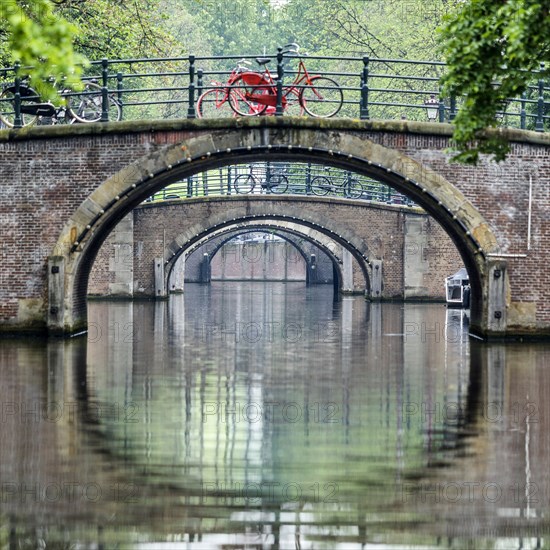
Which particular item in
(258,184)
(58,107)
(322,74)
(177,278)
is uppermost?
(322,74)

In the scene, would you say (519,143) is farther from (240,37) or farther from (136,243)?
(240,37)

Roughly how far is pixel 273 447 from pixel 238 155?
10634 millimetres

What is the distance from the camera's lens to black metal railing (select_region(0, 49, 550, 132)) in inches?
695

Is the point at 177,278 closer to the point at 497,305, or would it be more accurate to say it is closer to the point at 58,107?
the point at 58,107

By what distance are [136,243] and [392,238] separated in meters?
7.07

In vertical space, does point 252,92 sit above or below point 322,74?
below

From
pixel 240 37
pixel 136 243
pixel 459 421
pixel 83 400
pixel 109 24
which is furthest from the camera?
pixel 240 37

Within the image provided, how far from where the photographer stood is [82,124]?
721 inches

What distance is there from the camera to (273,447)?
8.59 m

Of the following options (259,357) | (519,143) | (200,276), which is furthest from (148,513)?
(200,276)

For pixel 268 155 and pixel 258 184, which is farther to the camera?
pixel 258 184

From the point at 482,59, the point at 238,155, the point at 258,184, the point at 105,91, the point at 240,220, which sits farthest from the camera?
the point at 240,220

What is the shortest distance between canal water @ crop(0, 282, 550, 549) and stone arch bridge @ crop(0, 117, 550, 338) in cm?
164

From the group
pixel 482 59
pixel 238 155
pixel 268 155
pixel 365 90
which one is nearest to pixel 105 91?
pixel 238 155
